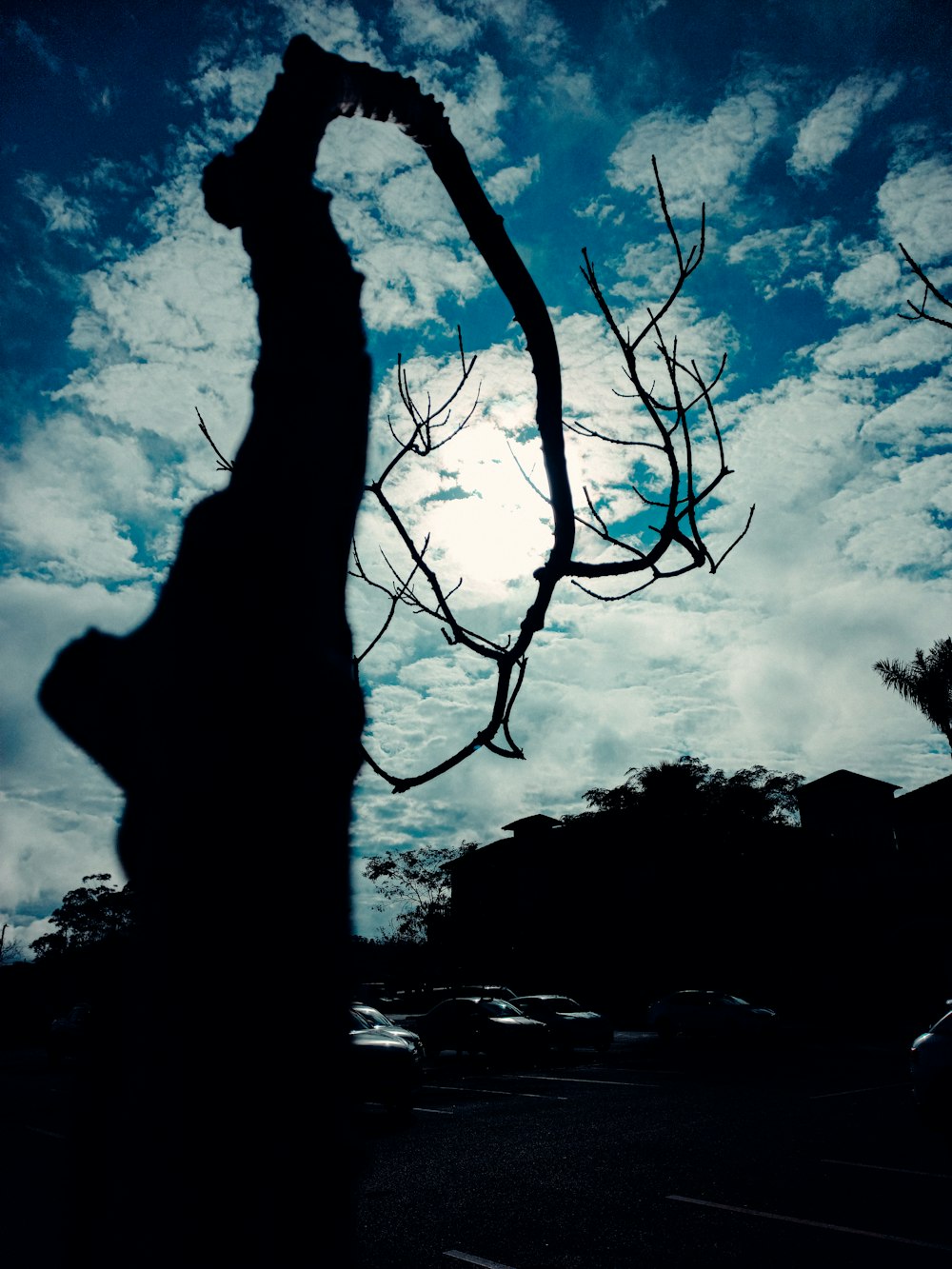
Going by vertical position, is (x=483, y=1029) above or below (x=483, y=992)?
below

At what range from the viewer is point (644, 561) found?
2141 millimetres

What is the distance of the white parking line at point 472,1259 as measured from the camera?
509cm

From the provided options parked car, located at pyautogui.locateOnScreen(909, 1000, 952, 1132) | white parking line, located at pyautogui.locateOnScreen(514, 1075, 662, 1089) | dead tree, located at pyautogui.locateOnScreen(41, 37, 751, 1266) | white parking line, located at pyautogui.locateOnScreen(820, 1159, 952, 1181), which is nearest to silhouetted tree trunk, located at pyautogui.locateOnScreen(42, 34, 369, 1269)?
dead tree, located at pyautogui.locateOnScreen(41, 37, 751, 1266)

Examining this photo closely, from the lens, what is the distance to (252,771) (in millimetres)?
1015

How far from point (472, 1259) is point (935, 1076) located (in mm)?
5373

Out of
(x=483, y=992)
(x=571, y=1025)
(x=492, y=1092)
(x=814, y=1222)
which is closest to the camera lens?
(x=814, y=1222)

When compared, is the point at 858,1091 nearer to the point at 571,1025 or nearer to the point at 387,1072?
the point at 387,1072

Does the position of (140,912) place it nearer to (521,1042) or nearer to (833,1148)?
(833,1148)

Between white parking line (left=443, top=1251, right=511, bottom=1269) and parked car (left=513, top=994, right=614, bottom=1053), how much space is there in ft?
60.2

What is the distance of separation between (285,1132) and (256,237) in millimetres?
1333

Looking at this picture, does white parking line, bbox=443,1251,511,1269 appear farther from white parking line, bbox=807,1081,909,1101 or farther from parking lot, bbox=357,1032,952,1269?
white parking line, bbox=807,1081,909,1101

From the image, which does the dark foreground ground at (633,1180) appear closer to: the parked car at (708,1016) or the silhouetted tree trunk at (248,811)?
the silhouetted tree trunk at (248,811)

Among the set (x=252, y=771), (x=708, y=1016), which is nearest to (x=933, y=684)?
(x=708, y=1016)

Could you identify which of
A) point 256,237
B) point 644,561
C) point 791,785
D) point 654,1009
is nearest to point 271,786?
point 256,237
